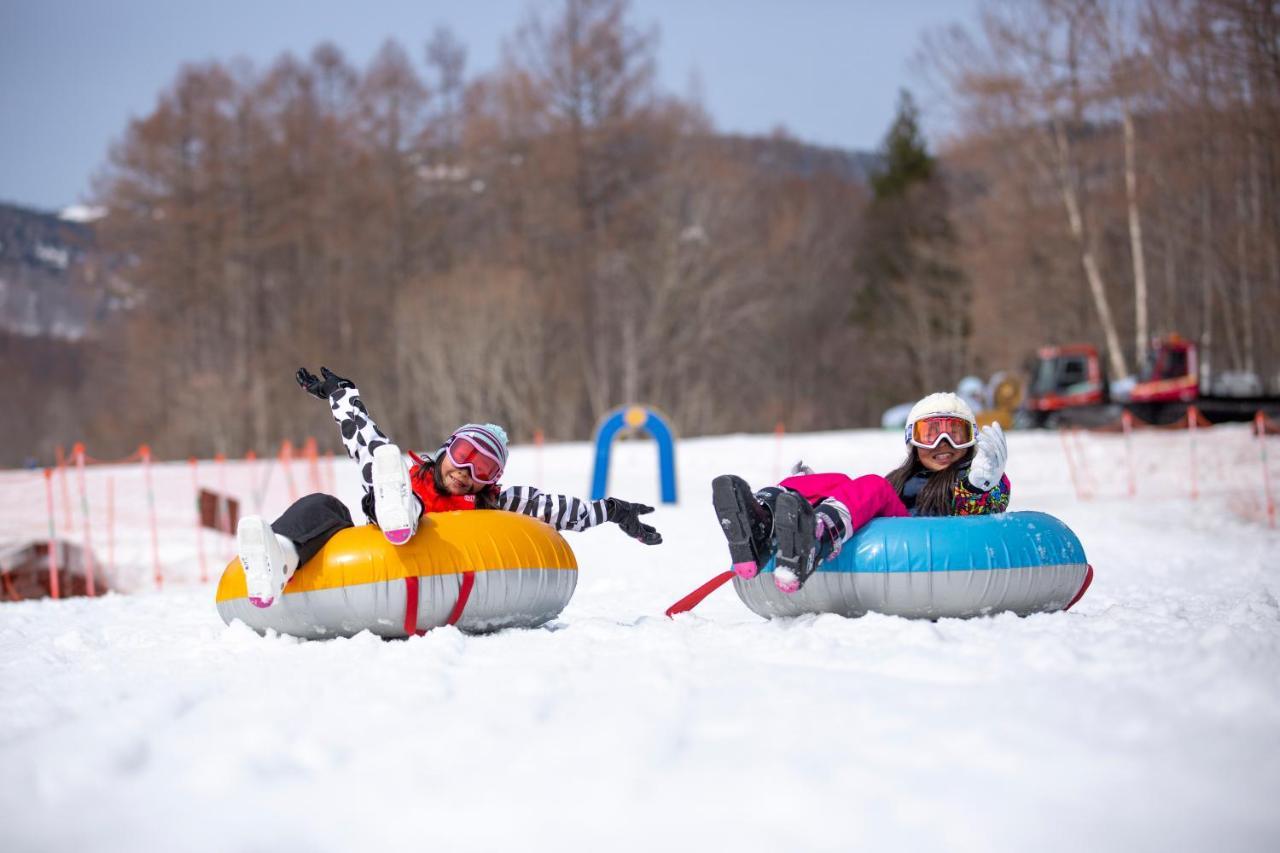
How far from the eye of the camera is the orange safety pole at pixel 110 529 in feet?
38.1

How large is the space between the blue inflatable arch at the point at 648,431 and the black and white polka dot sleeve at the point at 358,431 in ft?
30.1

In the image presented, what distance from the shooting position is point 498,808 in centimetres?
248

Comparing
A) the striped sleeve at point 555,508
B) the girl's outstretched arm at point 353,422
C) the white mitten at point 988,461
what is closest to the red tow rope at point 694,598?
the striped sleeve at point 555,508

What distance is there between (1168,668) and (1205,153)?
26.5 m

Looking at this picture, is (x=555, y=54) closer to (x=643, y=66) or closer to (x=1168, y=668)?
(x=643, y=66)

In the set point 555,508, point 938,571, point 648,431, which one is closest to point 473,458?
point 555,508

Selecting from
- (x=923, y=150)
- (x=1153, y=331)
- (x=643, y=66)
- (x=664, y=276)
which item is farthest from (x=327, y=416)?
(x=923, y=150)

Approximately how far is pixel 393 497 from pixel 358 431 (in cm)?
58

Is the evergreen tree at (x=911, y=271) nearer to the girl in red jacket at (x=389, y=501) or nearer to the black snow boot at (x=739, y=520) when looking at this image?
the girl in red jacket at (x=389, y=501)

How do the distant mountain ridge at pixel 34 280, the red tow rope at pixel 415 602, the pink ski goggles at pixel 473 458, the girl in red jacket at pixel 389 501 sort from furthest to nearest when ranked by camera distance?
1. the distant mountain ridge at pixel 34 280
2. the pink ski goggles at pixel 473 458
3. the red tow rope at pixel 415 602
4. the girl in red jacket at pixel 389 501

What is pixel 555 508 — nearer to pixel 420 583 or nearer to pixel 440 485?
pixel 440 485

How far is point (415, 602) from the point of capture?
15.1 ft

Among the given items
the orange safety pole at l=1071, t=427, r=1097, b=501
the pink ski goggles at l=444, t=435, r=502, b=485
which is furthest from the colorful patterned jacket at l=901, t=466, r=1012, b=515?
the orange safety pole at l=1071, t=427, r=1097, b=501

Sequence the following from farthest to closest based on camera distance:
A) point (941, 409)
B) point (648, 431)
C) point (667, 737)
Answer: point (648, 431) → point (941, 409) → point (667, 737)
